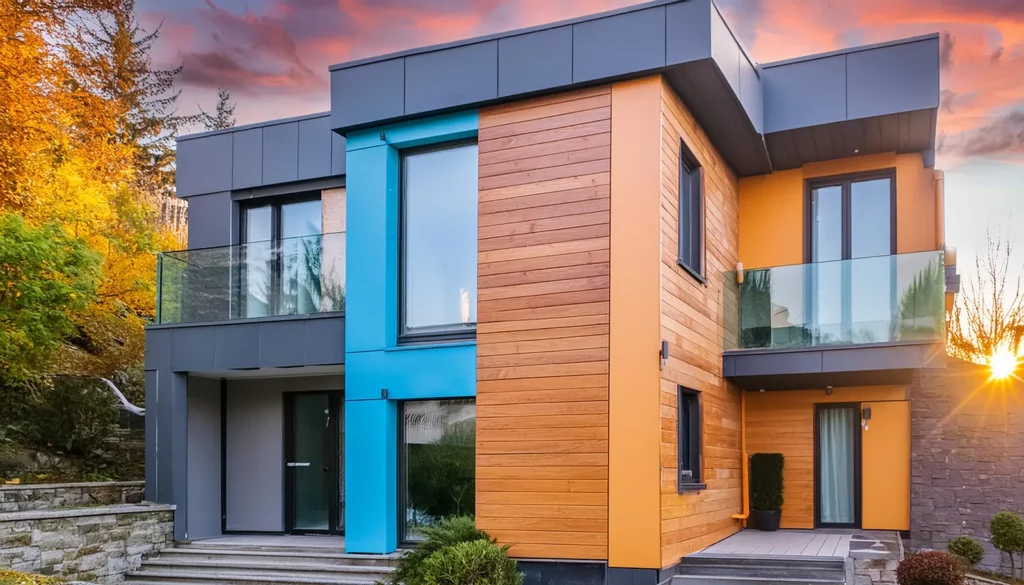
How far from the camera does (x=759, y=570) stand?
9.12 metres

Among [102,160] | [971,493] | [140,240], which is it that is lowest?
[971,493]

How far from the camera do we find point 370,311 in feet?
34.4

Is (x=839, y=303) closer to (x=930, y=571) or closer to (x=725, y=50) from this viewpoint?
(x=930, y=571)

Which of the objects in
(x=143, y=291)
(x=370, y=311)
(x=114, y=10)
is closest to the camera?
(x=370, y=311)

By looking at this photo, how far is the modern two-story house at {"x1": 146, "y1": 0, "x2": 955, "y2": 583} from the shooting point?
9148 millimetres

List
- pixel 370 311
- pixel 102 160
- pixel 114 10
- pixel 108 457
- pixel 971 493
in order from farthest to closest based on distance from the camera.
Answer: pixel 114 10 < pixel 102 160 < pixel 108 457 < pixel 971 493 < pixel 370 311

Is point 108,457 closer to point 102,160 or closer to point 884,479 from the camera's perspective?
point 102,160

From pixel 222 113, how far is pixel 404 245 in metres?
25.3

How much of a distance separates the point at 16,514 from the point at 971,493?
11167 millimetres

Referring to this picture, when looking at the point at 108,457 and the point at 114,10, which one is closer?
the point at 108,457

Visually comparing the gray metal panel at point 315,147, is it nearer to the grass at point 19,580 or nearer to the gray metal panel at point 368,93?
the gray metal panel at point 368,93

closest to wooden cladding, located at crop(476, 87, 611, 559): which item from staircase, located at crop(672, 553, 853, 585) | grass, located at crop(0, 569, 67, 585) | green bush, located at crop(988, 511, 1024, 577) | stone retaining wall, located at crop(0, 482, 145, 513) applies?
staircase, located at crop(672, 553, 853, 585)

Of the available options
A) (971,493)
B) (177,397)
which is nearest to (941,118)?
(971,493)

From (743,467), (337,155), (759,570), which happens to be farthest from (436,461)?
(337,155)
